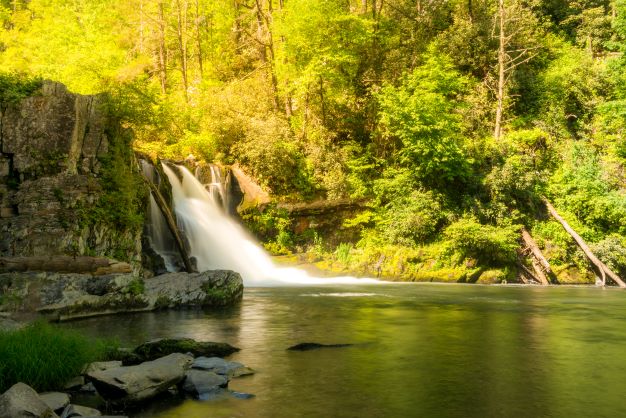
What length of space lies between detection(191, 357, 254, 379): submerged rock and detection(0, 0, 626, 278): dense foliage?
18163 mm

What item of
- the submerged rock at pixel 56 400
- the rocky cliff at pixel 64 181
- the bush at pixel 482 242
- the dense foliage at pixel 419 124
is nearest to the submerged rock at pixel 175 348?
the submerged rock at pixel 56 400

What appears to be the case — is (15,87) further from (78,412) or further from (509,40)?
(509,40)

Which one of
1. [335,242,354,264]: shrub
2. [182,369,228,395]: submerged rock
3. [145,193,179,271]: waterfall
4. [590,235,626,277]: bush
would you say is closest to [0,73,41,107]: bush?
[145,193,179,271]: waterfall

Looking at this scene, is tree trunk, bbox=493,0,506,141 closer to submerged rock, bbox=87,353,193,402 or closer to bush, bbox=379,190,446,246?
bush, bbox=379,190,446,246

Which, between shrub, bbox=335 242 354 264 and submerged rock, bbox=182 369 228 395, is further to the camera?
shrub, bbox=335 242 354 264

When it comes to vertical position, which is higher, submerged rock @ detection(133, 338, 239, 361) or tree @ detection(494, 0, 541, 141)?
tree @ detection(494, 0, 541, 141)

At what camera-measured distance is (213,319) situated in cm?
1410

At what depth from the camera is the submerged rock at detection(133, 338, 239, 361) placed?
9.06m

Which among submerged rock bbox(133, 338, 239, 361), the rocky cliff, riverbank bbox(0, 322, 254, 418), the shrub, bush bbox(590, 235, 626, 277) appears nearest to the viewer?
riverbank bbox(0, 322, 254, 418)

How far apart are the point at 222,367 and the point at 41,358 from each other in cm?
260

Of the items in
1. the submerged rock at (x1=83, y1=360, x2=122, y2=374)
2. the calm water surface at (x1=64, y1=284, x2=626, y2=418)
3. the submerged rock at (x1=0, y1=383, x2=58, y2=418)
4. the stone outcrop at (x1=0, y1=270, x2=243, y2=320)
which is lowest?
the calm water surface at (x1=64, y1=284, x2=626, y2=418)

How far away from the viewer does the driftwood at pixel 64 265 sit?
48.0 feet

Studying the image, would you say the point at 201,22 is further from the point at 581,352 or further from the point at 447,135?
the point at 581,352

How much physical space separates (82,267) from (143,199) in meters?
6.42
